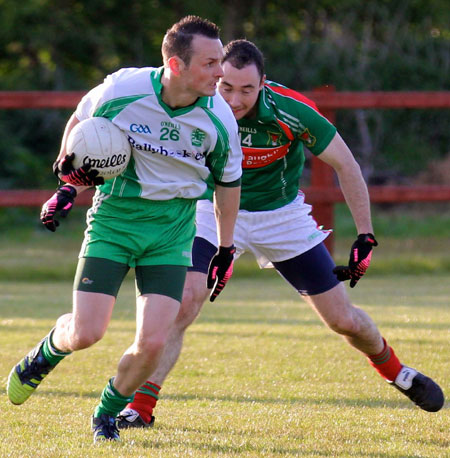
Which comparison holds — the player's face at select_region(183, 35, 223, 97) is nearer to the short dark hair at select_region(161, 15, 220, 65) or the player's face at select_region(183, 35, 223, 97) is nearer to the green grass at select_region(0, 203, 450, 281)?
the short dark hair at select_region(161, 15, 220, 65)

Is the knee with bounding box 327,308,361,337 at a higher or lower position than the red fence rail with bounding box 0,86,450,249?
higher

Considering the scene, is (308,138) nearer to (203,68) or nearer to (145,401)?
(203,68)

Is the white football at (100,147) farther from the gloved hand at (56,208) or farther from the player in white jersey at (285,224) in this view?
the player in white jersey at (285,224)

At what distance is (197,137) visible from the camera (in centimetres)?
441

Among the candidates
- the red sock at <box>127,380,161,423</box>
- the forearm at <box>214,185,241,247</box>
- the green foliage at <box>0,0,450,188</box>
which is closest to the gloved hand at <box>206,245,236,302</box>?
the forearm at <box>214,185,241,247</box>

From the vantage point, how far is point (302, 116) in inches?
198

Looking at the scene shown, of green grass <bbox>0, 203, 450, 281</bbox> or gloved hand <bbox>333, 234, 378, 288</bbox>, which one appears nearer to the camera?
gloved hand <bbox>333, 234, 378, 288</bbox>

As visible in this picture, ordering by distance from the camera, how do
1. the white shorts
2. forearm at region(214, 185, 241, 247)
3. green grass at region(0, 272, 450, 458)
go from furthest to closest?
the white shorts
forearm at region(214, 185, 241, 247)
green grass at region(0, 272, 450, 458)

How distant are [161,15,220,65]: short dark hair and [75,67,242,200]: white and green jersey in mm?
140

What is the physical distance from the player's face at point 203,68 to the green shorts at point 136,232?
526mm

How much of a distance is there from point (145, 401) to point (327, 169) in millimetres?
6419

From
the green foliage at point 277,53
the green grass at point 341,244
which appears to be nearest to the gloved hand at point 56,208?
the green grass at point 341,244

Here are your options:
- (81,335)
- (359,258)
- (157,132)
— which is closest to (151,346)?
(81,335)

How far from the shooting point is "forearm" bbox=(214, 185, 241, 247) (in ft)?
15.1
